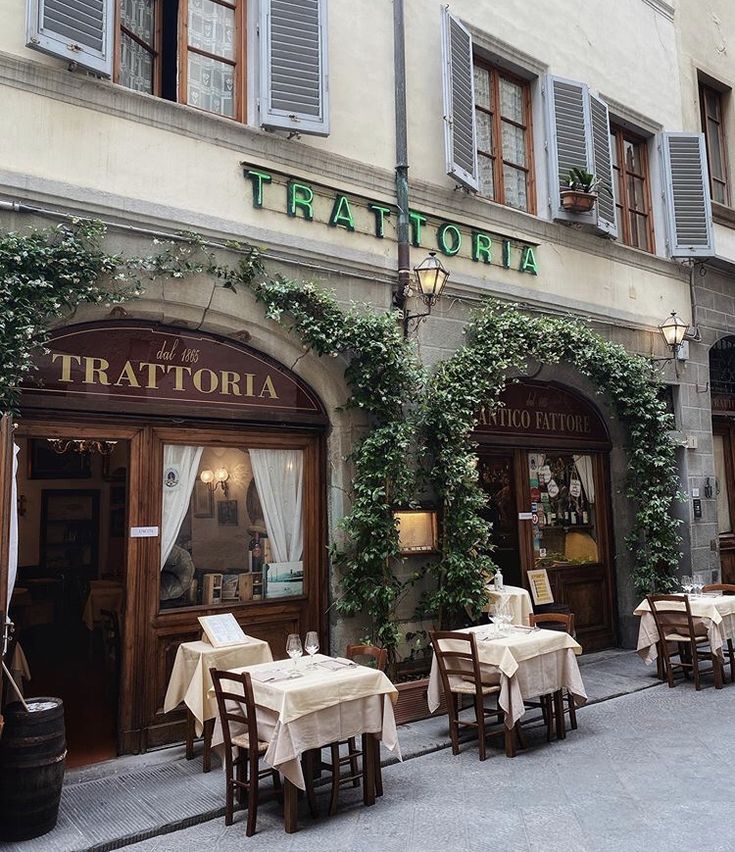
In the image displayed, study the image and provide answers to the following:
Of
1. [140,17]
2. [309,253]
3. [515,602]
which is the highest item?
[140,17]

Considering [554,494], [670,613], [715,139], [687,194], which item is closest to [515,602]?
[670,613]

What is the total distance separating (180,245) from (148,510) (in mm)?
2115

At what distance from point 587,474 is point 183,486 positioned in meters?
5.49

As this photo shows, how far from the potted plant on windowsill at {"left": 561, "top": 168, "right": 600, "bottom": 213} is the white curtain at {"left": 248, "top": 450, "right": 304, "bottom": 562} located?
15.3 feet

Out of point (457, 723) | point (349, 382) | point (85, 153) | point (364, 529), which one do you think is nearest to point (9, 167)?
point (85, 153)

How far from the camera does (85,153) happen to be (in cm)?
566

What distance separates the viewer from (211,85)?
21.6ft

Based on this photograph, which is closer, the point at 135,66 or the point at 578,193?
the point at 135,66

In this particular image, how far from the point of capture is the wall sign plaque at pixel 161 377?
5.49m

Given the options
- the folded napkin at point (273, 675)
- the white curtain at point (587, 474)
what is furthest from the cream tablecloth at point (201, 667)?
the white curtain at point (587, 474)

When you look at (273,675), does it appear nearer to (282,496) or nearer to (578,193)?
(282,496)

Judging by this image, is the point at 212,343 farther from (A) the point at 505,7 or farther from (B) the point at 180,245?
(A) the point at 505,7

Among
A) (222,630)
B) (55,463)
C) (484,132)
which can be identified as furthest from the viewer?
(55,463)

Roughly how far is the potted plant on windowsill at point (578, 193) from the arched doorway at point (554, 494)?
2145 millimetres
